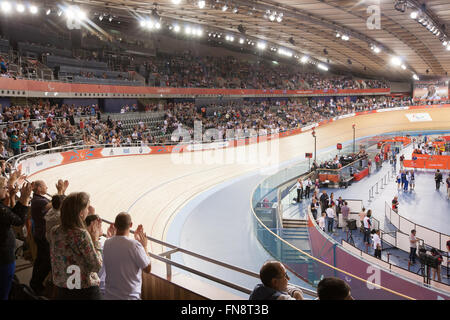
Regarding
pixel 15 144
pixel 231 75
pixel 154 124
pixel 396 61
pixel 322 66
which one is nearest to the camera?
pixel 15 144

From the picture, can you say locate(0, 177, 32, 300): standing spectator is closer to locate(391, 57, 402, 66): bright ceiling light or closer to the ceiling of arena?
the ceiling of arena

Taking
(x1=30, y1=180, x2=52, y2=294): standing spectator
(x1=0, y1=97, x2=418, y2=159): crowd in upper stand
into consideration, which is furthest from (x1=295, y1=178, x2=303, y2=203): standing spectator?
(x1=30, y1=180, x2=52, y2=294): standing spectator

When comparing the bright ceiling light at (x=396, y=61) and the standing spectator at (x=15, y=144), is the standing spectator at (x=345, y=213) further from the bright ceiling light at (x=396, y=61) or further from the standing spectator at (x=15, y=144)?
the bright ceiling light at (x=396, y=61)

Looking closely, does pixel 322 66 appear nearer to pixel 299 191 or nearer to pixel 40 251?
Answer: pixel 299 191

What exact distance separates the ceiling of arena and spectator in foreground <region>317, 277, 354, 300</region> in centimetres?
1811

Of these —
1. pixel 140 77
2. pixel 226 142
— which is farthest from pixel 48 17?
pixel 226 142

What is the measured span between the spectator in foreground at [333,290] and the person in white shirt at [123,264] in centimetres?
121

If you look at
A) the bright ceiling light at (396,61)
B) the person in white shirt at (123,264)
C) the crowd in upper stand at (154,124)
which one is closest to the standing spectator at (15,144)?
the crowd in upper stand at (154,124)

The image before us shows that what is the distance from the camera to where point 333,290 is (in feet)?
6.70

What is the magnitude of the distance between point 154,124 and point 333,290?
77.4 ft

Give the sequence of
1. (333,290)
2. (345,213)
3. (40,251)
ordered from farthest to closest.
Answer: (345,213)
(40,251)
(333,290)

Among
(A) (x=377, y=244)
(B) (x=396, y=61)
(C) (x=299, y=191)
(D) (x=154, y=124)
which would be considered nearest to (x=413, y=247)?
(A) (x=377, y=244)

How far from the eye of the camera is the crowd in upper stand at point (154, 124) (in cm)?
1525
